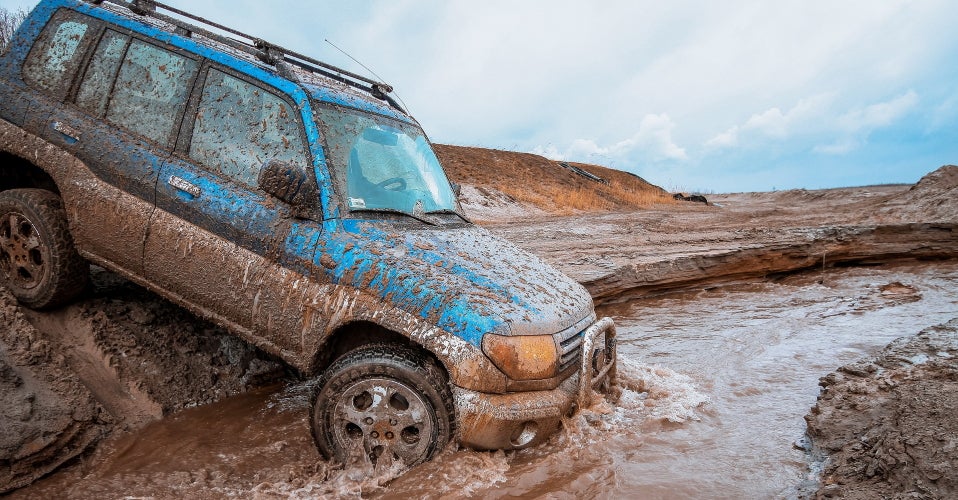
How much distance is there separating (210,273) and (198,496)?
1192mm

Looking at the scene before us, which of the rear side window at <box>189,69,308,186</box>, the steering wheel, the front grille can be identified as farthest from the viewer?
the steering wheel

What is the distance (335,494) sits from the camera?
2.87 m

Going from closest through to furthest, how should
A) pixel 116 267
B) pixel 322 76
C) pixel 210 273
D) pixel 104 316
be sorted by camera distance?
pixel 210 273
pixel 116 267
pixel 104 316
pixel 322 76

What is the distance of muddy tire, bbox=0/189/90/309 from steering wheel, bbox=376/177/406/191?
6.76ft

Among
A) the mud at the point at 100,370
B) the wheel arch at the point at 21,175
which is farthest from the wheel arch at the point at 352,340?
the wheel arch at the point at 21,175

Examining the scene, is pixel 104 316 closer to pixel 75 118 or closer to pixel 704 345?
pixel 75 118

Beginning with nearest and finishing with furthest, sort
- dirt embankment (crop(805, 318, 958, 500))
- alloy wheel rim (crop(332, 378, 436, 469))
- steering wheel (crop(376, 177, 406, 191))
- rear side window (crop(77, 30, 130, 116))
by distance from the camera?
1. dirt embankment (crop(805, 318, 958, 500))
2. alloy wheel rim (crop(332, 378, 436, 469))
3. steering wheel (crop(376, 177, 406, 191))
4. rear side window (crop(77, 30, 130, 116))

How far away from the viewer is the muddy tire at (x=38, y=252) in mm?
3738

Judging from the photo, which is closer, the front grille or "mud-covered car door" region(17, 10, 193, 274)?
the front grille

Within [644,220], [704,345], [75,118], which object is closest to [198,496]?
[75,118]

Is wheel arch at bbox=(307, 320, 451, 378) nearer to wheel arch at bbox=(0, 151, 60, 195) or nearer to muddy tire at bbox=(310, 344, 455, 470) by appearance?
muddy tire at bbox=(310, 344, 455, 470)

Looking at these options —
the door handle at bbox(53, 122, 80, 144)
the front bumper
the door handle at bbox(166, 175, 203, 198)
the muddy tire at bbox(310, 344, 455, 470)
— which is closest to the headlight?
the front bumper

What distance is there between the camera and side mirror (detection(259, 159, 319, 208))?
3092 millimetres

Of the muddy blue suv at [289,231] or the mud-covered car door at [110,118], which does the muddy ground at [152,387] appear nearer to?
the muddy blue suv at [289,231]
